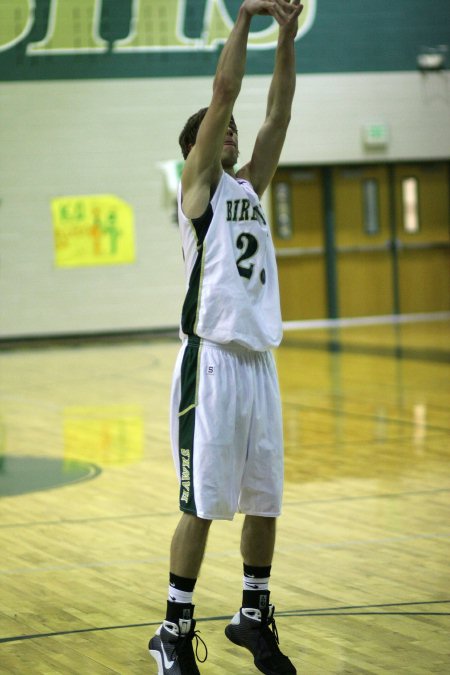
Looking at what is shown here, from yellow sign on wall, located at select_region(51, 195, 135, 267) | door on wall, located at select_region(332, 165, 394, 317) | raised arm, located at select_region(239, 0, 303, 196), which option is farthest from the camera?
door on wall, located at select_region(332, 165, 394, 317)

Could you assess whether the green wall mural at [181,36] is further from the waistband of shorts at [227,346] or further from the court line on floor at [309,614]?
the waistband of shorts at [227,346]

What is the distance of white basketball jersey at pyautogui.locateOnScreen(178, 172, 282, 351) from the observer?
326 cm

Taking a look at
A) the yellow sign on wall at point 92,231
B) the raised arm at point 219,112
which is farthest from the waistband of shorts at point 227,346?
the yellow sign on wall at point 92,231

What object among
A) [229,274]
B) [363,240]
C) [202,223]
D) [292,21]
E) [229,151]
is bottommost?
[363,240]

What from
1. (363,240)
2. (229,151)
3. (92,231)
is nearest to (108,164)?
(92,231)

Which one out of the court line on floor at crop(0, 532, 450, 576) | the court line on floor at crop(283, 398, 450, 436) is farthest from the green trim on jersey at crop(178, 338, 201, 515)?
the court line on floor at crop(283, 398, 450, 436)

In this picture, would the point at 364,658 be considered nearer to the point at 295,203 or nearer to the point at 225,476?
the point at 225,476

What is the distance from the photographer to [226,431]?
3.23 m

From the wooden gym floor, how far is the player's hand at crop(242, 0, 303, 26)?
1.82m

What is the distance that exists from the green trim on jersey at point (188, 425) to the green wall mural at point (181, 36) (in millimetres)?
11923

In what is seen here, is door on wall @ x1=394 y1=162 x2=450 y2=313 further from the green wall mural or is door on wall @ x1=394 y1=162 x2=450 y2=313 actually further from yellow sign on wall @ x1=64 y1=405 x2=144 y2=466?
yellow sign on wall @ x1=64 y1=405 x2=144 y2=466

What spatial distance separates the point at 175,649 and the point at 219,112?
1.47m

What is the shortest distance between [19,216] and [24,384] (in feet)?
14.1

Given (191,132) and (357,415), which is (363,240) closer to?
(357,415)
